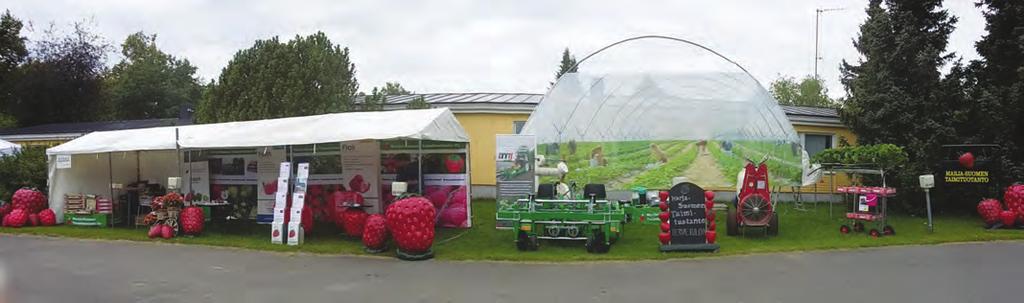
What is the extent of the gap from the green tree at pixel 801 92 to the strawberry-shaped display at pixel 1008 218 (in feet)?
154

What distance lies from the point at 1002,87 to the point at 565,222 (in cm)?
1221

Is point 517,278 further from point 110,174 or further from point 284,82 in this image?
point 110,174

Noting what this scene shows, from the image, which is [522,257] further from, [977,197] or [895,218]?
[977,197]

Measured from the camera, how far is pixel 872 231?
42.6 feet

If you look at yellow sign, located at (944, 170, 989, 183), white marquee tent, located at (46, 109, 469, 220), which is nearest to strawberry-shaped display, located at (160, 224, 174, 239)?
white marquee tent, located at (46, 109, 469, 220)

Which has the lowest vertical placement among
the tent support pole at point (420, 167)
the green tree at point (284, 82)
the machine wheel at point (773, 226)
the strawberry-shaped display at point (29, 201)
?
the machine wheel at point (773, 226)

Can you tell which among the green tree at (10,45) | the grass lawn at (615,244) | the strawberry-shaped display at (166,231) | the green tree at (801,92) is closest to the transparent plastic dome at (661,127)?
the grass lawn at (615,244)

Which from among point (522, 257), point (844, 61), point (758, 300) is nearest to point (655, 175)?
point (522, 257)

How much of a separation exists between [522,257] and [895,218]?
400 inches

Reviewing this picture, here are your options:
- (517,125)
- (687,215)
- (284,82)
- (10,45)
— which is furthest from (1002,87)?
(10,45)

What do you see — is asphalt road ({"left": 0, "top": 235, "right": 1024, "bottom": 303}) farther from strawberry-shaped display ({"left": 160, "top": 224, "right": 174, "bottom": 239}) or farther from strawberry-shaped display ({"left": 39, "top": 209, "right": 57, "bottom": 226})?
strawberry-shaped display ({"left": 39, "top": 209, "right": 57, "bottom": 226})

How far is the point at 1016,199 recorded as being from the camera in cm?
1380

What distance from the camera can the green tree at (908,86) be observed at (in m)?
16.1

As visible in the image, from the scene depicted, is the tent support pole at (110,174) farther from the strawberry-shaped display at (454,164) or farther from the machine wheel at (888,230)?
the machine wheel at (888,230)
